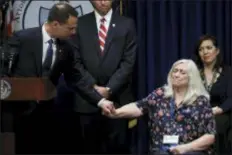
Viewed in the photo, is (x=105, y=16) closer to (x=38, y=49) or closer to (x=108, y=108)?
(x=108, y=108)

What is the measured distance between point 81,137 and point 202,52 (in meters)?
1.21

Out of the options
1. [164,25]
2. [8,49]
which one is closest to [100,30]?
[164,25]

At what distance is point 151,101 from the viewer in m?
4.13

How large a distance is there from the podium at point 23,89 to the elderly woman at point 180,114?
2.03 m

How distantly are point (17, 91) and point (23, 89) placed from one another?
3 cm

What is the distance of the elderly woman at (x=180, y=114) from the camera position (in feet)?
13.1

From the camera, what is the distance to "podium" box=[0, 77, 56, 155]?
188 centimetres

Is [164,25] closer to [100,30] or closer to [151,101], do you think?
[100,30]

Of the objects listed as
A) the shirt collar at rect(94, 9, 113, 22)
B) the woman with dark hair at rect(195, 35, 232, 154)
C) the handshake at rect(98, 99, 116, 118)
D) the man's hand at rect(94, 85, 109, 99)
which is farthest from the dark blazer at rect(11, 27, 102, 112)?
the woman with dark hair at rect(195, 35, 232, 154)

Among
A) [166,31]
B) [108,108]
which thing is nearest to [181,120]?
[108,108]

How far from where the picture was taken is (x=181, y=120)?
404cm

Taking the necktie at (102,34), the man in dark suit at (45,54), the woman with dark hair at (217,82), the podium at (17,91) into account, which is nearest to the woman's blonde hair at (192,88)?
the woman with dark hair at (217,82)

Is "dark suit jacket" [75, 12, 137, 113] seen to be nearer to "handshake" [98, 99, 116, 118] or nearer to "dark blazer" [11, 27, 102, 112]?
"handshake" [98, 99, 116, 118]

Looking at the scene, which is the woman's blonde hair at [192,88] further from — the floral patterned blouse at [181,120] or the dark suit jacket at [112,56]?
the dark suit jacket at [112,56]
